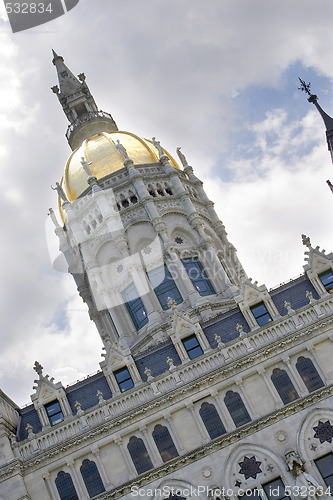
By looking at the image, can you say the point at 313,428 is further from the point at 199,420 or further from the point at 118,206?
the point at 118,206

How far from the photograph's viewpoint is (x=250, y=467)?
3978cm

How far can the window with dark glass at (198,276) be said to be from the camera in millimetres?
58719

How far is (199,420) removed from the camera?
4147cm

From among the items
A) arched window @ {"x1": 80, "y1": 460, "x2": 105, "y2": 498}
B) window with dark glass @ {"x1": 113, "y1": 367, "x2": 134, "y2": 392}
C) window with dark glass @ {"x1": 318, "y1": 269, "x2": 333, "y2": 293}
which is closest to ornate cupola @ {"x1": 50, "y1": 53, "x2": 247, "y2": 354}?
window with dark glass @ {"x1": 113, "y1": 367, "x2": 134, "y2": 392}

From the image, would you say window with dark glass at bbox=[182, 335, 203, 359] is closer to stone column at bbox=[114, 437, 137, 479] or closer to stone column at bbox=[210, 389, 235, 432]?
stone column at bbox=[210, 389, 235, 432]

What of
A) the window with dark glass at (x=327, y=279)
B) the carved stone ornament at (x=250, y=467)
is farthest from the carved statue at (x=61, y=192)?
the carved stone ornament at (x=250, y=467)

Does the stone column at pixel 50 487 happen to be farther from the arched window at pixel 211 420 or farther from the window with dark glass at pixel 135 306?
the window with dark glass at pixel 135 306

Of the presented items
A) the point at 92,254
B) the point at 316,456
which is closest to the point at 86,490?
the point at 316,456

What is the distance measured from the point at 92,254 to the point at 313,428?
1112 inches

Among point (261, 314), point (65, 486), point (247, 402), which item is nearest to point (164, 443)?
point (247, 402)

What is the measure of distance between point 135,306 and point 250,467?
21.9 metres

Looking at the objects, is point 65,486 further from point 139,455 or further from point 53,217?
point 53,217

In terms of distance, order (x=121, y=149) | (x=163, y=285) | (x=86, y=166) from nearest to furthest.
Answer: (x=163, y=285) < (x=86, y=166) < (x=121, y=149)

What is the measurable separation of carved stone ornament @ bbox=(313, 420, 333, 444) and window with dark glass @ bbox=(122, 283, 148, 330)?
2079 cm
